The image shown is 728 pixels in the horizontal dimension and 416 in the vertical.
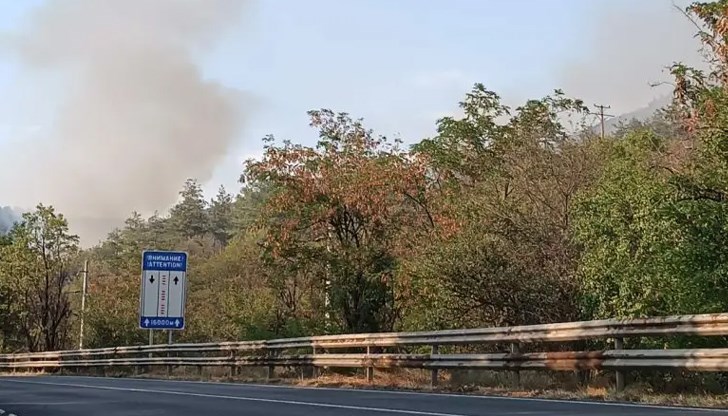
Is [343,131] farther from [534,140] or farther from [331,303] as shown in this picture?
[534,140]

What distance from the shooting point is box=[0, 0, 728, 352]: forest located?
46.1ft

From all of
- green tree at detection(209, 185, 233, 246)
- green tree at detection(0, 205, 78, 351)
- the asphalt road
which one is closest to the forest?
the asphalt road

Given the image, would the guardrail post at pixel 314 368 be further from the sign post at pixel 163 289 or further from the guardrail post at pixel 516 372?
the sign post at pixel 163 289

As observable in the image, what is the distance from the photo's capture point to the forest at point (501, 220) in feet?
46.1

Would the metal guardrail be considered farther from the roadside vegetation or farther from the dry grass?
the roadside vegetation

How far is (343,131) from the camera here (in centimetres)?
2728

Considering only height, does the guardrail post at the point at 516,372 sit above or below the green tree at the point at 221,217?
below

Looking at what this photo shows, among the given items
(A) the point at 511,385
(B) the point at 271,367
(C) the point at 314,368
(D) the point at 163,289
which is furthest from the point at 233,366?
(A) the point at 511,385

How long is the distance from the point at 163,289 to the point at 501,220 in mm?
13968

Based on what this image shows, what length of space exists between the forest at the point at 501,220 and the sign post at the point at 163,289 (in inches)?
107

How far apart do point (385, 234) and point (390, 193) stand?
1.29 metres

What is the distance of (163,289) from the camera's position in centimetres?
2867

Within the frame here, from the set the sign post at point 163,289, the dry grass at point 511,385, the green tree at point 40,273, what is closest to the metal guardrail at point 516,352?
the dry grass at point 511,385

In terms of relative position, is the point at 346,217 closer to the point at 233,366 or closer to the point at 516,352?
the point at 233,366
